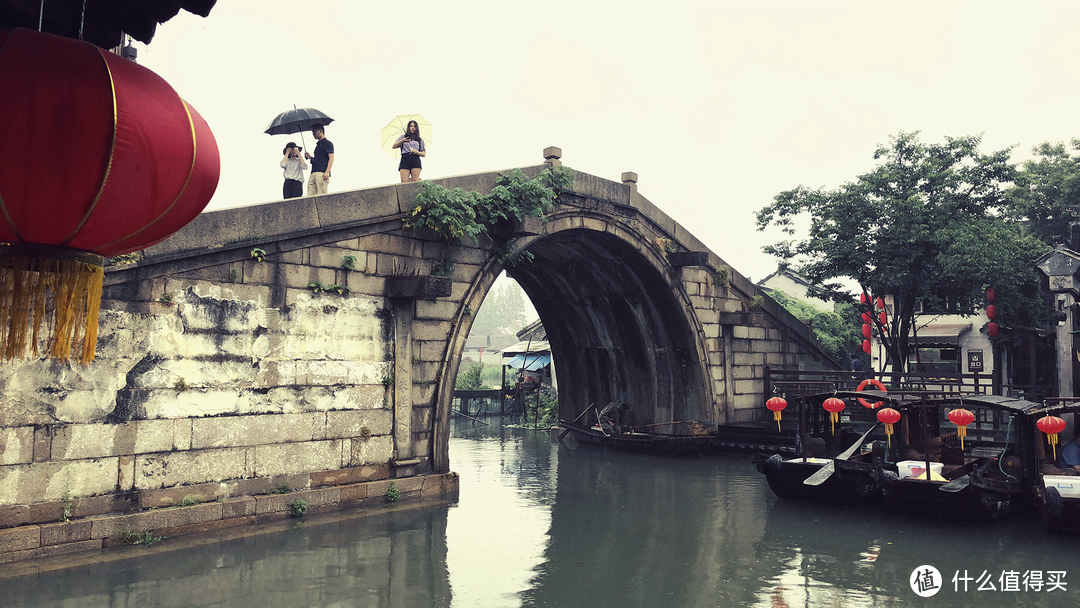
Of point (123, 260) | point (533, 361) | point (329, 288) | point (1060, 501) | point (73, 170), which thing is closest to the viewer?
point (73, 170)

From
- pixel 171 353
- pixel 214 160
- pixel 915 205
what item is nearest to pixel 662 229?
pixel 915 205

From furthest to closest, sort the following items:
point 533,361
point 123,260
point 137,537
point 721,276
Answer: point 533,361
point 721,276
point 137,537
point 123,260

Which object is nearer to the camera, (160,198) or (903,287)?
(160,198)

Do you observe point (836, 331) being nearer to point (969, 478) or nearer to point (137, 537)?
point (969, 478)

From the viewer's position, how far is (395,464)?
10.4 meters

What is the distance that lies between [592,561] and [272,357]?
456cm

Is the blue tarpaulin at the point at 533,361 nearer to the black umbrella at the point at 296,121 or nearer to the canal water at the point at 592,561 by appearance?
the canal water at the point at 592,561

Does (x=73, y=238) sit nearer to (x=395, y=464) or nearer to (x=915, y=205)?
(x=395, y=464)

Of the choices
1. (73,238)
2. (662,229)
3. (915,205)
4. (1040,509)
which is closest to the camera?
(73,238)

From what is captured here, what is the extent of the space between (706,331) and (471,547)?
9455mm

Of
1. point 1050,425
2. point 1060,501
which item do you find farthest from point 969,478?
point 1050,425

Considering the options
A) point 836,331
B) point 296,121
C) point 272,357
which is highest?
point 296,121

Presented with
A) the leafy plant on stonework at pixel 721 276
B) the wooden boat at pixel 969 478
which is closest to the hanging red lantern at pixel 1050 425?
the wooden boat at pixel 969 478

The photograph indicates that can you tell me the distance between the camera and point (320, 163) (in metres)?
11.0
